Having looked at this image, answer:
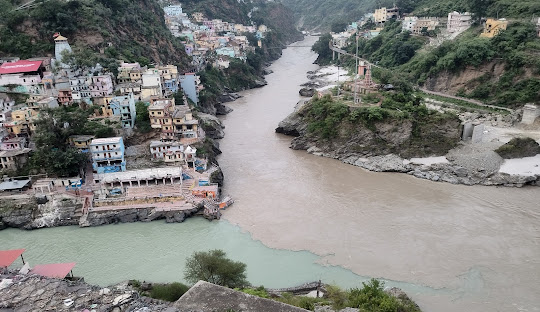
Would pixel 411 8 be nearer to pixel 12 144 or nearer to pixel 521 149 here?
pixel 521 149

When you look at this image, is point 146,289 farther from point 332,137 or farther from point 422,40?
point 422,40

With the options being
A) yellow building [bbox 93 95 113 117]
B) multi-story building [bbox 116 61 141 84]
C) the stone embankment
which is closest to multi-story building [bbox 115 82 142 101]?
yellow building [bbox 93 95 113 117]

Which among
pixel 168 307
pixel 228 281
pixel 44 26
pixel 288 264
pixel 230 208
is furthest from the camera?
pixel 44 26

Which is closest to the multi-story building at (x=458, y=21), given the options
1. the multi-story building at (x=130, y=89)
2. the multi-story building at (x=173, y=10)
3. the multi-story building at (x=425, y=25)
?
the multi-story building at (x=425, y=25)

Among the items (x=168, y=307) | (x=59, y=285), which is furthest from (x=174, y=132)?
(x=168, y=307)

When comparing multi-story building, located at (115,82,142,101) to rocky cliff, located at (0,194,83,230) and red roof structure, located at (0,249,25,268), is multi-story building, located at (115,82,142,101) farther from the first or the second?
red roof structure, located at (0,249,25,268)

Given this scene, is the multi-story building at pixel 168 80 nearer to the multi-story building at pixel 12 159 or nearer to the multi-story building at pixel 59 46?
the multi-story building at pixel 59 46
